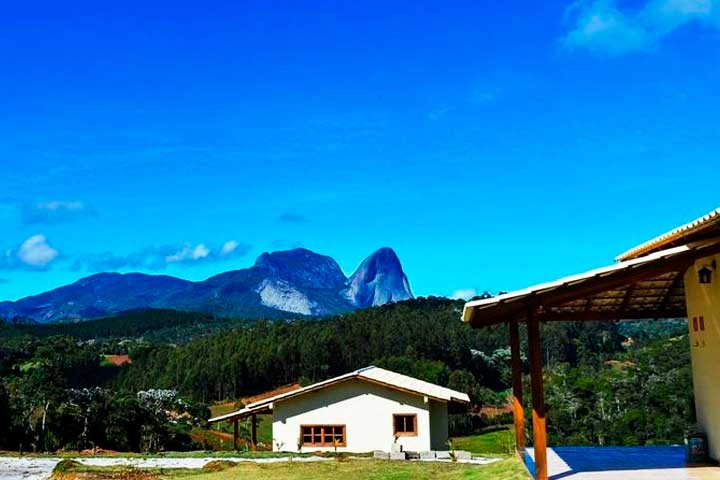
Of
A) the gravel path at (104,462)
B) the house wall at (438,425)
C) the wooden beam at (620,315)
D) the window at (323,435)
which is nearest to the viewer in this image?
the wooden beam at (620,315)

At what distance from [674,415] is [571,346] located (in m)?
55.3

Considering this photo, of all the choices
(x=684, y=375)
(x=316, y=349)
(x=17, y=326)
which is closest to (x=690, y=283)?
(x=684, y=375)

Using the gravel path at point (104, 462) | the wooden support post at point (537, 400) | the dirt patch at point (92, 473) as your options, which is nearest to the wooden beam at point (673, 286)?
the wooden support post at point (537, 400)

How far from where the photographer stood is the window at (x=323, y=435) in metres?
25.8

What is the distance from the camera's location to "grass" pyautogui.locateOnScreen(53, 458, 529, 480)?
15.4 metres

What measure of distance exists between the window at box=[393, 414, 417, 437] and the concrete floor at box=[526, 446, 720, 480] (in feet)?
42.0

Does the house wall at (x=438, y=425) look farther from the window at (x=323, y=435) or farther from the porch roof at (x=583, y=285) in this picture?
the porch roof at (x=583, y=285)

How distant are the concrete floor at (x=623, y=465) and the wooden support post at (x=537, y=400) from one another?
662 millimetres

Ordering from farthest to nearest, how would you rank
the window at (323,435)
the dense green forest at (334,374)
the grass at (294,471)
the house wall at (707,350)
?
1. the dense green forest at (334,374)
2. the window at (323,435)
3. the grass at (294,471)
4. the house wall at (707,350)

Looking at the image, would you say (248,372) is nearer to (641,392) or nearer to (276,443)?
(641,392)

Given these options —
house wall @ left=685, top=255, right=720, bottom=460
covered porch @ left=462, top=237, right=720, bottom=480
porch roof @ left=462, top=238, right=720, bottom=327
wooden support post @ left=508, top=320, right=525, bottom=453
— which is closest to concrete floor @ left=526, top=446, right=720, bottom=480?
covered porch @ left=462, top=237, right=720, bottom=480

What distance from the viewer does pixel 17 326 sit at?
148m

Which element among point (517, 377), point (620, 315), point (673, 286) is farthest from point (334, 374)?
point (517, 377)

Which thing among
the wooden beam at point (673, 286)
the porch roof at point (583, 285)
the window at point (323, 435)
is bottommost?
the window at point (323, 435)
